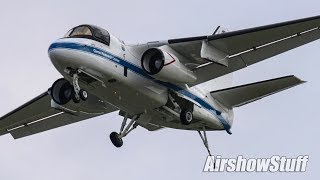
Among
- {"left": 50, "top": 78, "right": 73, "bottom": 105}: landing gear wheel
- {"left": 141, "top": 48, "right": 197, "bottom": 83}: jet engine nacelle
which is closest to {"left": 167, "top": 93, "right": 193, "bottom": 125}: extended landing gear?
{"left": 141, "top": 48, "right": 197, "bottom": 83}: jet engine nacelle

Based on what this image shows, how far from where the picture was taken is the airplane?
39.6m

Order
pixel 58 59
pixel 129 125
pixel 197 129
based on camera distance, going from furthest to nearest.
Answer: pixel 197 129 < pixel 129 125 < pixel 58 59

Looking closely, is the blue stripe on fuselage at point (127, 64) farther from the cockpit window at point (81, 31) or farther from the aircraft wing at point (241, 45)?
the aircraft wing at point (241, 45)

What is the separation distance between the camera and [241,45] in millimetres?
41156

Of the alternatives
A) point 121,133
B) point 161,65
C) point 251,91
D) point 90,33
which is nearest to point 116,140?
point 121,133

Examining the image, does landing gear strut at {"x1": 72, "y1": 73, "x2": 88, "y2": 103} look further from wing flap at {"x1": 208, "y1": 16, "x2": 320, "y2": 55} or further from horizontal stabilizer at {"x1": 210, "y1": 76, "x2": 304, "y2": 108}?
horizontal stabilizer at {"x1": 210, "y1": 76, "x2": 304, "y2": 108}

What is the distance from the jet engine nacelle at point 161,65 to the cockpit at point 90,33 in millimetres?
1886

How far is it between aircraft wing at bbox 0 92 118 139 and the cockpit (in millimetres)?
5419

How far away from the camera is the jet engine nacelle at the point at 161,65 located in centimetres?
4031

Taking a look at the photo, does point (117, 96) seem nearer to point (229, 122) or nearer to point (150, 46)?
point (150, 46)

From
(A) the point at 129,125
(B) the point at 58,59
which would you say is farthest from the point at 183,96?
(B) the point at 58,59

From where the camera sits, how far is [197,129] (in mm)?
45500

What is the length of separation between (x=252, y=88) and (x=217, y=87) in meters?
3.15

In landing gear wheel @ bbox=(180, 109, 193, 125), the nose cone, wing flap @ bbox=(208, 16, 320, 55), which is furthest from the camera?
landing gear wheel @ bbox=(180, 109, 193, 125)
